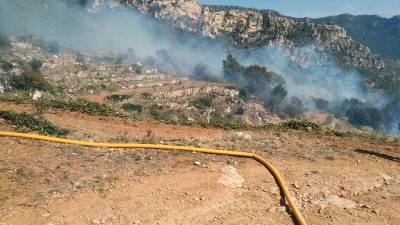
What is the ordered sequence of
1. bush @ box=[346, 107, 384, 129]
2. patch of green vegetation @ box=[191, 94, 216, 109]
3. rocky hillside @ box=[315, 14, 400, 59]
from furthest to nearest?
rocky hillside @ box=[315, 14, 400, 59] → bush @ box=[346, 107, 384, 129] → patch of green vegetation @ box=[191, 94, 216, 109]

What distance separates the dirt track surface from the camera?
25.9 ft

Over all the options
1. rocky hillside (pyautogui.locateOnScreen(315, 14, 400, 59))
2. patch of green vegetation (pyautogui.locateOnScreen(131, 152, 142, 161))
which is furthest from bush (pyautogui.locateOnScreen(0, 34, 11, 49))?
rocky hillside (pyautogui.locateOnScreen(315, 14, 400, 59))

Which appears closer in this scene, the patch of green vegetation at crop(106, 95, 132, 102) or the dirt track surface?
the dirt track surface

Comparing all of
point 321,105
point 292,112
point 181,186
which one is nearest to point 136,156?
point 181,186

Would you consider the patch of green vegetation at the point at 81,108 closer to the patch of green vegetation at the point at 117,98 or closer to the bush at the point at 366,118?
the patch of green vegetation at the point at 117,98

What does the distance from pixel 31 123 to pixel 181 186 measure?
5.48 m

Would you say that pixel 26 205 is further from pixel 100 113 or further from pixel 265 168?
pixel 100 113

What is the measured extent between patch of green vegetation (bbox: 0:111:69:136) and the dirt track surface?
0.46 metres

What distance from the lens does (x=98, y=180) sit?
347 inches

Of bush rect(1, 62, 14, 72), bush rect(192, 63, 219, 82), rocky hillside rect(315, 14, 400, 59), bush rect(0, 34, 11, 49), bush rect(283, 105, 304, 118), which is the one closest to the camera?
bush rect(1, 62, 14, 72)

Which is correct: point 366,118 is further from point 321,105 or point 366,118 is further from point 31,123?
point 31,123

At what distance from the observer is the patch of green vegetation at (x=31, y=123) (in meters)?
11.6

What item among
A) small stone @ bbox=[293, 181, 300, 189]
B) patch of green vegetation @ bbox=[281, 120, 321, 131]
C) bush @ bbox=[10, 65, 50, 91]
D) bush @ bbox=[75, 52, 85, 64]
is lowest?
bush @ bbox=[75, 52, 85, 64]

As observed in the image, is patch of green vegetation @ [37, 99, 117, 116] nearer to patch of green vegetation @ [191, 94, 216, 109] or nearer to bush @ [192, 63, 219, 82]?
patch of green vegetation @ [191, 94, 216, 109]
